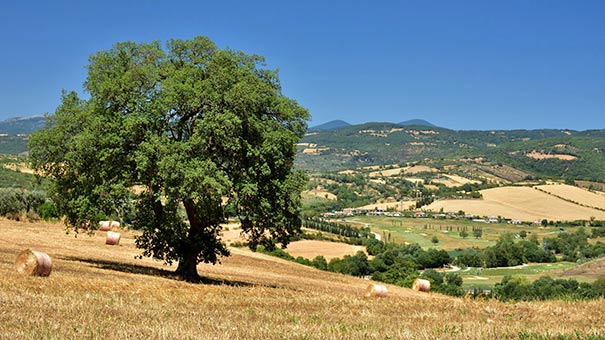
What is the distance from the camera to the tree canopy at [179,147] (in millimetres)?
24078

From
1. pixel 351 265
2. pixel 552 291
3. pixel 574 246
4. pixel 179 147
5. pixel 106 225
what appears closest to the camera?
pixel 179 147

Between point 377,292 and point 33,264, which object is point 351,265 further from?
point 33,264

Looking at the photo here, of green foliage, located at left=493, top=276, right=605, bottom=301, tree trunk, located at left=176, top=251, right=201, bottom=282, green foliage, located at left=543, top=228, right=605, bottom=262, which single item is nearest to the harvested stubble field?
tree trunk, located at left=176, top=251, right=201, bottom=282

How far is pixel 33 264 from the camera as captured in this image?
2042cm

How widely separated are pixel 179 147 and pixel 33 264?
22.3ft

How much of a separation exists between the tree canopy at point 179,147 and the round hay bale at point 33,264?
172 inches

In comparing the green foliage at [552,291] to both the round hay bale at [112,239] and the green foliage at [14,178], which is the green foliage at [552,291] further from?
the green foliage at [14,178]

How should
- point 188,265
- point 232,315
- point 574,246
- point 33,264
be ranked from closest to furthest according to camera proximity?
1. point 232,315
2. point 33,264
3. point 188,265
4. point 574,246

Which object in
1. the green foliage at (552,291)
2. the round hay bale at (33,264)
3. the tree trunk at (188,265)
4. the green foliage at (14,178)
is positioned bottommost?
the green foliage at (552,291)

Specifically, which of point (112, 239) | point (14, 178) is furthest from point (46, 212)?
point (14, 178)

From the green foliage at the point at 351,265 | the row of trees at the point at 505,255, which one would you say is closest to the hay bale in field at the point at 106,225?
the green foliage at the point at 351,265

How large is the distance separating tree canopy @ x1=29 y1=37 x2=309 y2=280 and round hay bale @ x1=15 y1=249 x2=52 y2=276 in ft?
14.3

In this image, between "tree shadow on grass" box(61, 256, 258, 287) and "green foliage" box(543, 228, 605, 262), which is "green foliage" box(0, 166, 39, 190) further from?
"green foliage" box(543, 228, 605, 262)

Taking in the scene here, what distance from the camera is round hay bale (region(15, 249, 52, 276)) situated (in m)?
20.4
